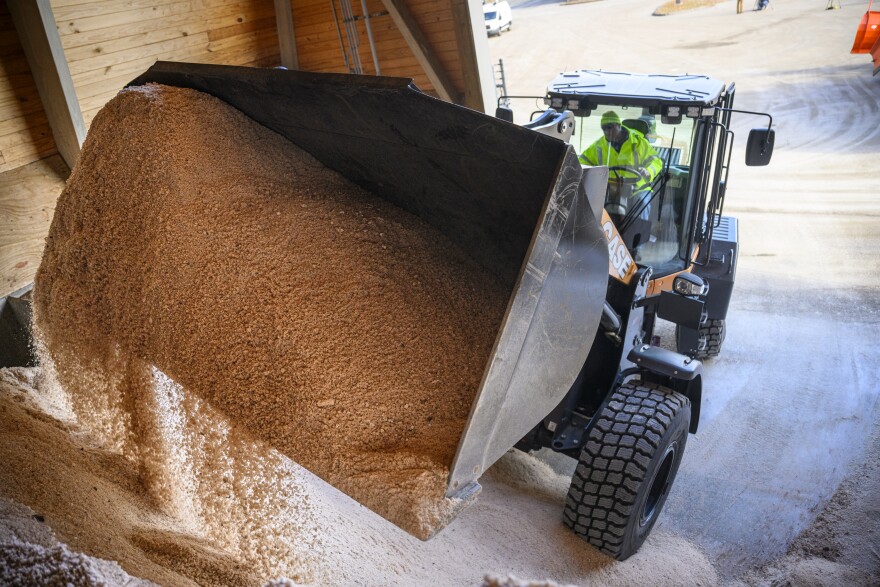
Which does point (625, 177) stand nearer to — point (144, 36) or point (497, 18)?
point (144, 36)

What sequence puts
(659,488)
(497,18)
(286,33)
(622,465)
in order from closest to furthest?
(622,465) → (659,488) → (286,33) → (497,18)

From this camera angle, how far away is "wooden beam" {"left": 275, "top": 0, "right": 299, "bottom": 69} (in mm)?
5051

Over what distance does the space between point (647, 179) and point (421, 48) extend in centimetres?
214

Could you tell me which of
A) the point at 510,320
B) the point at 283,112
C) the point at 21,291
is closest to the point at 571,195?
the point at 510,320

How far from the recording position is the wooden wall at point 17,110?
3.54 m

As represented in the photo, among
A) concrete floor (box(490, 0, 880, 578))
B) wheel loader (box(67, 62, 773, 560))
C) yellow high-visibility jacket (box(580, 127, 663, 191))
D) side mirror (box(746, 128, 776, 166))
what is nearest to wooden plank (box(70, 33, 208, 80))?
wheel loader (box(67, 62, 773, 560))

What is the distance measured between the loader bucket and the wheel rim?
108 cm

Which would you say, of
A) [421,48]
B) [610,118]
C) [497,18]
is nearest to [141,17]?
[421,48]

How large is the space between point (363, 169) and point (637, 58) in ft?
42.2

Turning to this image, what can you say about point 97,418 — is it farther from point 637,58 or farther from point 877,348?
point 637,58

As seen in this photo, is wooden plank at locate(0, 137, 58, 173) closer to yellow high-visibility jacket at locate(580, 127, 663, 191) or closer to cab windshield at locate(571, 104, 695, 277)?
cab windshield at locate(571, 104, 695, 277)

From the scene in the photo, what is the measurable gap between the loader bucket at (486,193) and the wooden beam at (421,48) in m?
2.43

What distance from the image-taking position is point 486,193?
6.97 ft

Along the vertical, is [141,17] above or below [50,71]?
above
